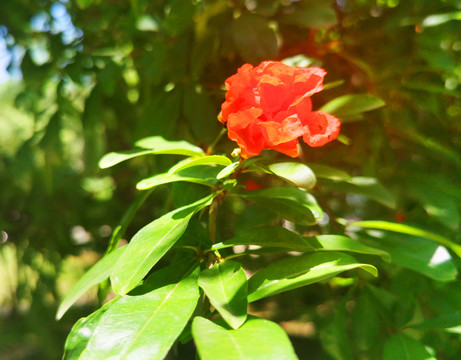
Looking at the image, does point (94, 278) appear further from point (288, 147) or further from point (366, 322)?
point (366, 322)

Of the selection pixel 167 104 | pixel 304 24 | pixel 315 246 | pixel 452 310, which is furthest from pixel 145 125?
pixel 452 310

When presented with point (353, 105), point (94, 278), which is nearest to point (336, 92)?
point (353, 105)

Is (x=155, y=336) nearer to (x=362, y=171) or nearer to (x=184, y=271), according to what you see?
(x=184, y=271)

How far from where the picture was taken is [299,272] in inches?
18.8

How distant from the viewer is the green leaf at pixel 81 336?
1.56ft

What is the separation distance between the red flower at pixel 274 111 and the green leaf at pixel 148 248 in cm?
9

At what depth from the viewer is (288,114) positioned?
526 mm

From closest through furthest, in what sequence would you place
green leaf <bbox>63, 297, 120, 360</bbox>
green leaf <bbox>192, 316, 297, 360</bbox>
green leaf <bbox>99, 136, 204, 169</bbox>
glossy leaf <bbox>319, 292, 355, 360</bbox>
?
1. green leaf <bbox>192, 316, 297, 360</bbox>
2. green leaf <bbox>63, 297, 120, 360</bbox>
3. green leaf <bbox>99, 136, 204, 169</bbox>
4. glossy leaf <bbox>319, 292, 355, 360</bbox>

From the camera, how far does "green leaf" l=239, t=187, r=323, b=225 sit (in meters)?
0.54

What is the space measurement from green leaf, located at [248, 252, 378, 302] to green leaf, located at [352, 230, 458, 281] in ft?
0.64

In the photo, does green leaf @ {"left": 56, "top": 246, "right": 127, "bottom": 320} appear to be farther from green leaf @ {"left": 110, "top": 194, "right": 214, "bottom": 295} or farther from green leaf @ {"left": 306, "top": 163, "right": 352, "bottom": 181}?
green leaf @ {"left": 306, "top": 163, "right": 352, "bottom": 181}

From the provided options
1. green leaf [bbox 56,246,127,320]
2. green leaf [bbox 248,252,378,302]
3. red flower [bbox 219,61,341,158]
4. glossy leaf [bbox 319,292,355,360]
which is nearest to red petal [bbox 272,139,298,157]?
red flower [bbox 219,61,341,158]

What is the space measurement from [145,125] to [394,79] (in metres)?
0.53

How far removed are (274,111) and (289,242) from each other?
16cm
